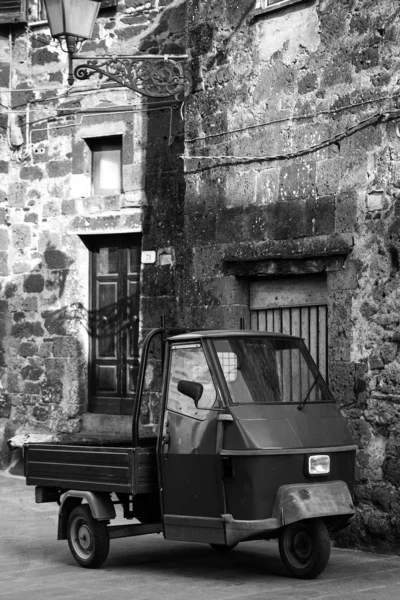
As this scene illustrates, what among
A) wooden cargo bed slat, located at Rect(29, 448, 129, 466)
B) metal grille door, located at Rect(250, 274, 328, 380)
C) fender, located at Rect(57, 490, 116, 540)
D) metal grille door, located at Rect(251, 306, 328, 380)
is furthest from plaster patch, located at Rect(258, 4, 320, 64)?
fender, located at Rect(57, 490, 116, 540)

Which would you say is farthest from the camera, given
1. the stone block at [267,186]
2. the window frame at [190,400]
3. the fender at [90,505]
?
the stone block at [267,186]

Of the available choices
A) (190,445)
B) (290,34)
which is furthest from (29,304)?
(190,445)

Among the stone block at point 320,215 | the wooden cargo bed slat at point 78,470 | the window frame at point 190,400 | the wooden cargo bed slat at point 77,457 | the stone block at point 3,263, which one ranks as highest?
the stone block at point 320,215

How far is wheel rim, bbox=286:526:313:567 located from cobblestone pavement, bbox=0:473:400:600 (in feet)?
0.48

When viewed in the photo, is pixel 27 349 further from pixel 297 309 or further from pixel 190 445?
pixel 190 445

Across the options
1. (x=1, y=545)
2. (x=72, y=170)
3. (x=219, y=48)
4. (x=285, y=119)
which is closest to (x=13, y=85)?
(x=72, y=170)

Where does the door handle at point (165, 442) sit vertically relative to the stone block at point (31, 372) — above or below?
below

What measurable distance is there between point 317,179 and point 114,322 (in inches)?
178

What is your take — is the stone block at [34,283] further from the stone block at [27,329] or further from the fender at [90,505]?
the fender at [90,505]

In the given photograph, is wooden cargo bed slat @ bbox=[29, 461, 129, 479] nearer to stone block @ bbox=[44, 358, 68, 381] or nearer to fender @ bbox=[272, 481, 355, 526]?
fender @ bbox=[272, 481, 355, 526]

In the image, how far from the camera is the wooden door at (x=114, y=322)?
44.4 feet

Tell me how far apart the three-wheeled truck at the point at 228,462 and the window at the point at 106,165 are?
222 inches

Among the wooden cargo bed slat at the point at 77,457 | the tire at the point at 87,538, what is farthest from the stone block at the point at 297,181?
the tire at the point at 87,538

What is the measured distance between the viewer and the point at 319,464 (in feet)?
25.2
